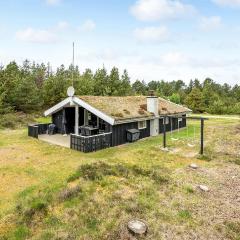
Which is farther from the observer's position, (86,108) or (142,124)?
(142,124)

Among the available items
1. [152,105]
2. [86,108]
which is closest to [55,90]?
[152,105]

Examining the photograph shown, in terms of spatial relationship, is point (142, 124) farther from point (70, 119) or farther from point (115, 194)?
point (115, 194)

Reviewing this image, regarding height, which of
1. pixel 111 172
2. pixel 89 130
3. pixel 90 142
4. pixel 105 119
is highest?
pixel 105 119

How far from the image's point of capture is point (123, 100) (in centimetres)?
2645

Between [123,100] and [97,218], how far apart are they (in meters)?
17.5

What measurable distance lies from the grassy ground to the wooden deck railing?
2.04 ft

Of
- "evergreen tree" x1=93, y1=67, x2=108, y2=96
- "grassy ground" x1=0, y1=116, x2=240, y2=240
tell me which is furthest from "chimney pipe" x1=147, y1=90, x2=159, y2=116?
"evergreen tree" x1=93, y1=67, x2=108, y2=96

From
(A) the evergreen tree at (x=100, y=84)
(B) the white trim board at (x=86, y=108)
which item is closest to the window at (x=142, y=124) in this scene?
(B) the white trim board at (x=86, y=108)

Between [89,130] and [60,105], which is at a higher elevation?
[60,105]

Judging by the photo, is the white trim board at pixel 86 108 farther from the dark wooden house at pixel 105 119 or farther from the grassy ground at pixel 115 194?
the grassy ground at pixel 115 194

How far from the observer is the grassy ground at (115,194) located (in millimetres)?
9305

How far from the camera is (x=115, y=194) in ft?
38.6

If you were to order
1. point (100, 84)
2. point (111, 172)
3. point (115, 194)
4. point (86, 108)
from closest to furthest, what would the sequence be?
point (115, 194) → point (111, 172) → point (86, 108) → point (100, 84)

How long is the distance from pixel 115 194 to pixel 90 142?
758 centimetres
